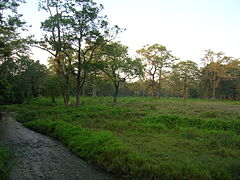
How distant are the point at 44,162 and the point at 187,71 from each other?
58590 millimetres

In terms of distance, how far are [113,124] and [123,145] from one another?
5.12 m

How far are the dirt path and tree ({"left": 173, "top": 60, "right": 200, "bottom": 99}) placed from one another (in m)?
54.7

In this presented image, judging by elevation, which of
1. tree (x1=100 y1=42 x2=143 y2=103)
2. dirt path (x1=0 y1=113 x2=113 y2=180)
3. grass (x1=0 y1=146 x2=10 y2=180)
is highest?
tree (x1=100 y1=42 x2=143 y2=103)

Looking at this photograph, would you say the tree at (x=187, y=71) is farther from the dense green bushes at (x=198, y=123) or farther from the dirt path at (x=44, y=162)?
the dirt path at (x=44, y=162)

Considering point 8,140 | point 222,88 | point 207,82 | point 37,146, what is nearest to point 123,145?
point 37,146

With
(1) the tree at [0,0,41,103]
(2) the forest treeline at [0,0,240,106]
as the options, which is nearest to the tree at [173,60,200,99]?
(2) the forest treeline at [0,0,240,106]

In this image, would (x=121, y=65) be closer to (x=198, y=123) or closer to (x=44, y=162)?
(x=198, y=123)

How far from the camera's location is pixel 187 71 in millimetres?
58906

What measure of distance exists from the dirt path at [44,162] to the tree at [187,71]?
54728 millimetres

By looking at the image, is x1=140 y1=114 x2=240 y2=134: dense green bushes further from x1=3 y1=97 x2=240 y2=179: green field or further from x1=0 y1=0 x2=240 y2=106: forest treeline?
x1=0 y1=0 x2=240 y2=106: forest treeline

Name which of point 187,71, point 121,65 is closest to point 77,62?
point 121,65

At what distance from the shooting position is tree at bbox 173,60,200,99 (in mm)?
58781

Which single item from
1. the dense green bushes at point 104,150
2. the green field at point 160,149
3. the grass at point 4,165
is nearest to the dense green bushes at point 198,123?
the green field at point 160,149

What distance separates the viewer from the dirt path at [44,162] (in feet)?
22.7
